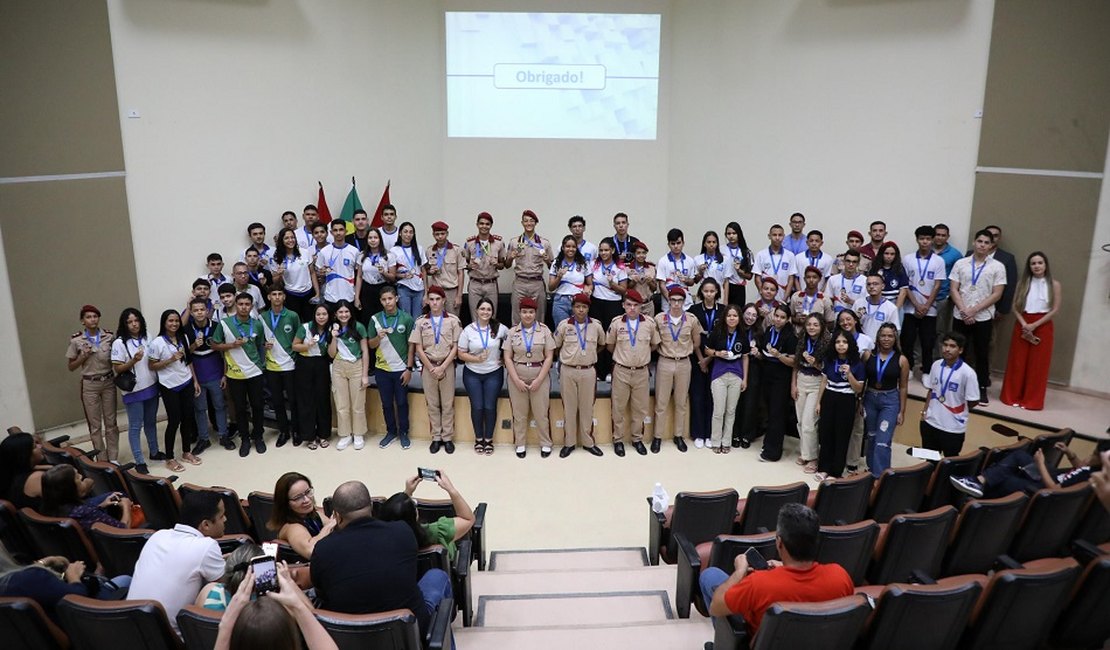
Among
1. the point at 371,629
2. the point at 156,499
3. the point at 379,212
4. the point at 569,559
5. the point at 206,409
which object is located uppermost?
the point at 379,212

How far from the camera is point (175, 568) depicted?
11.5 feet

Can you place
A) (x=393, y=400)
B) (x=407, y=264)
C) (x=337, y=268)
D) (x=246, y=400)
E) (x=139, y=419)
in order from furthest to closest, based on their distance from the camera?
(x=407, y=264)
(x=337, y=268)
(x=393, y=400)
(x=246, y=400)
(x=139, y=419)

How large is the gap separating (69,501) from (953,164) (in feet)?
27.1

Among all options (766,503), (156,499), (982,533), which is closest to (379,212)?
(156,499)

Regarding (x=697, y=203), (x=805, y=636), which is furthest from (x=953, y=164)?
(x=805, y=636)

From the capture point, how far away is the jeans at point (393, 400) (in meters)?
7.61

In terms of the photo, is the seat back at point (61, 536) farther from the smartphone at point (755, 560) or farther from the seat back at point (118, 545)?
the smartphone at point (755, 560)

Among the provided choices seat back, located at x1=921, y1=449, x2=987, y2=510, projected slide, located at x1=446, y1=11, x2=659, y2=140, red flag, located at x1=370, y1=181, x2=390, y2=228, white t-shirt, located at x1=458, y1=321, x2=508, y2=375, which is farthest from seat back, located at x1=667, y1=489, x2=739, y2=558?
projected slide, located at x1=446, y1=11, x2=659, y2=140

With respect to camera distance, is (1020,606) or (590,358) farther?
(590,358)

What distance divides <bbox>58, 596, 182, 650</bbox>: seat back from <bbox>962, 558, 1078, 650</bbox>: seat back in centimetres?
337

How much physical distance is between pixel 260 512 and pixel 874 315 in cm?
547

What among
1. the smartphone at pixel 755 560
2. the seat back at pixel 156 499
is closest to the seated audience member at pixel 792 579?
the smartphone at pixel 755 560

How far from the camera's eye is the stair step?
17.6 ft

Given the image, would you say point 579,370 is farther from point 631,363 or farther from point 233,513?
point 233,513
